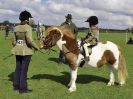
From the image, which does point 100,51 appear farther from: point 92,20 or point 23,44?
point 23,44

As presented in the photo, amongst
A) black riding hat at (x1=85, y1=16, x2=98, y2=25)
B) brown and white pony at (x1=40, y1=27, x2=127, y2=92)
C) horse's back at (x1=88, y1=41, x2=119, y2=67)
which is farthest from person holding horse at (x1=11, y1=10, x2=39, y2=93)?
black riding hat at (x1=85, y1=16, x2=98, y2=25)

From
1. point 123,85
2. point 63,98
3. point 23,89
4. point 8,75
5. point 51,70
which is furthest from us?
point 51,70

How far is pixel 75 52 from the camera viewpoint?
39.5 feet

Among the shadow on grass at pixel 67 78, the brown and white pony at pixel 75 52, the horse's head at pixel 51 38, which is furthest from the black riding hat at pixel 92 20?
the shadow on grass at pixel 67 78

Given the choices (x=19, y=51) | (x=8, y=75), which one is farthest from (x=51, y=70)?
(x=19, y=51)

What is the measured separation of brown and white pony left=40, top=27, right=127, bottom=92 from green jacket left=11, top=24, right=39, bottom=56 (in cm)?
52

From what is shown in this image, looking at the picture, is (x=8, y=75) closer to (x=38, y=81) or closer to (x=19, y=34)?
(x=38, y=81)

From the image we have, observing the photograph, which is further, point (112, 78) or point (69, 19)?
point (69, 19)

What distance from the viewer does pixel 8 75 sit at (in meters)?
14.7

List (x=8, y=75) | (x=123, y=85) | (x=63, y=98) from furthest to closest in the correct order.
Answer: (x=8, y=75), (x=123, y=85), (x=63, y=98)

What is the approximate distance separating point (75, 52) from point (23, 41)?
5.72 ft

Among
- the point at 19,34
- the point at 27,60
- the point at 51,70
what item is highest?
the point at 19,34

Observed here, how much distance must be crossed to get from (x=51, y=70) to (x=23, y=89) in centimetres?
494

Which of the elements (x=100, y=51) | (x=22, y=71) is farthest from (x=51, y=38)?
Answer: (x=100, y=51)
